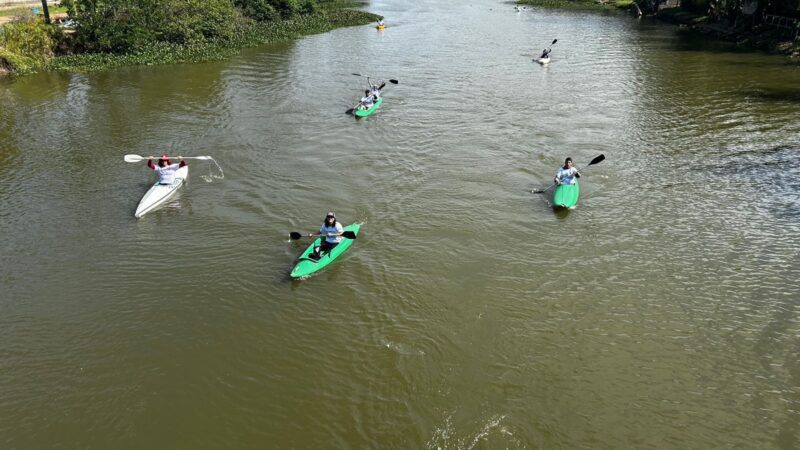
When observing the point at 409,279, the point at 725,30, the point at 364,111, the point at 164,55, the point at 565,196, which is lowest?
the point at 409,279

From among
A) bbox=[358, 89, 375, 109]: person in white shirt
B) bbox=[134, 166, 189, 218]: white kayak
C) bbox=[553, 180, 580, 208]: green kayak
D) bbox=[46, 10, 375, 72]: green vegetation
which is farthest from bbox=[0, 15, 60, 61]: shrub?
bbox=[553, 180, 580, 208]: green kayak

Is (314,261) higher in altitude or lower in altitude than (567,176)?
lower

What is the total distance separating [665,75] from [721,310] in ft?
95.6

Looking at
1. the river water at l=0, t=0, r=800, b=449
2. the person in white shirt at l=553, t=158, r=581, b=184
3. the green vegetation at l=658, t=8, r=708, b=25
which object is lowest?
the river water at l=0, t=0, r=800, b=449

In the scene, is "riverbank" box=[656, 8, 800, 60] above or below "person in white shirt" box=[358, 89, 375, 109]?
above

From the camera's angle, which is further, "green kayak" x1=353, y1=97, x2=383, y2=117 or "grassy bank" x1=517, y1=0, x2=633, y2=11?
"grassy bank" x1=517, y1=0, x2=633, y2=11

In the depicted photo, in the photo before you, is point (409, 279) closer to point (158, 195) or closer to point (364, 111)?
point (158, 195)

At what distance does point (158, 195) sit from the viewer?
67.5 feet

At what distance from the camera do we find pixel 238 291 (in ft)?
52.1

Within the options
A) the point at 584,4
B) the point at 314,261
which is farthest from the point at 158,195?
the point at 584,4

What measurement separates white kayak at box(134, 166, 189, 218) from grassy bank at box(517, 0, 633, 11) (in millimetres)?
72843

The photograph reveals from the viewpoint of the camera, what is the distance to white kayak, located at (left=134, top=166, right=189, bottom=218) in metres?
19.9

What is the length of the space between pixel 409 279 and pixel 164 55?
3680 centimetres

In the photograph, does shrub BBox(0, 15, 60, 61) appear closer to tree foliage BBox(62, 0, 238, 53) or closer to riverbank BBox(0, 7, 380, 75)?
riverbank BBox(0, 7, 380, 75)
